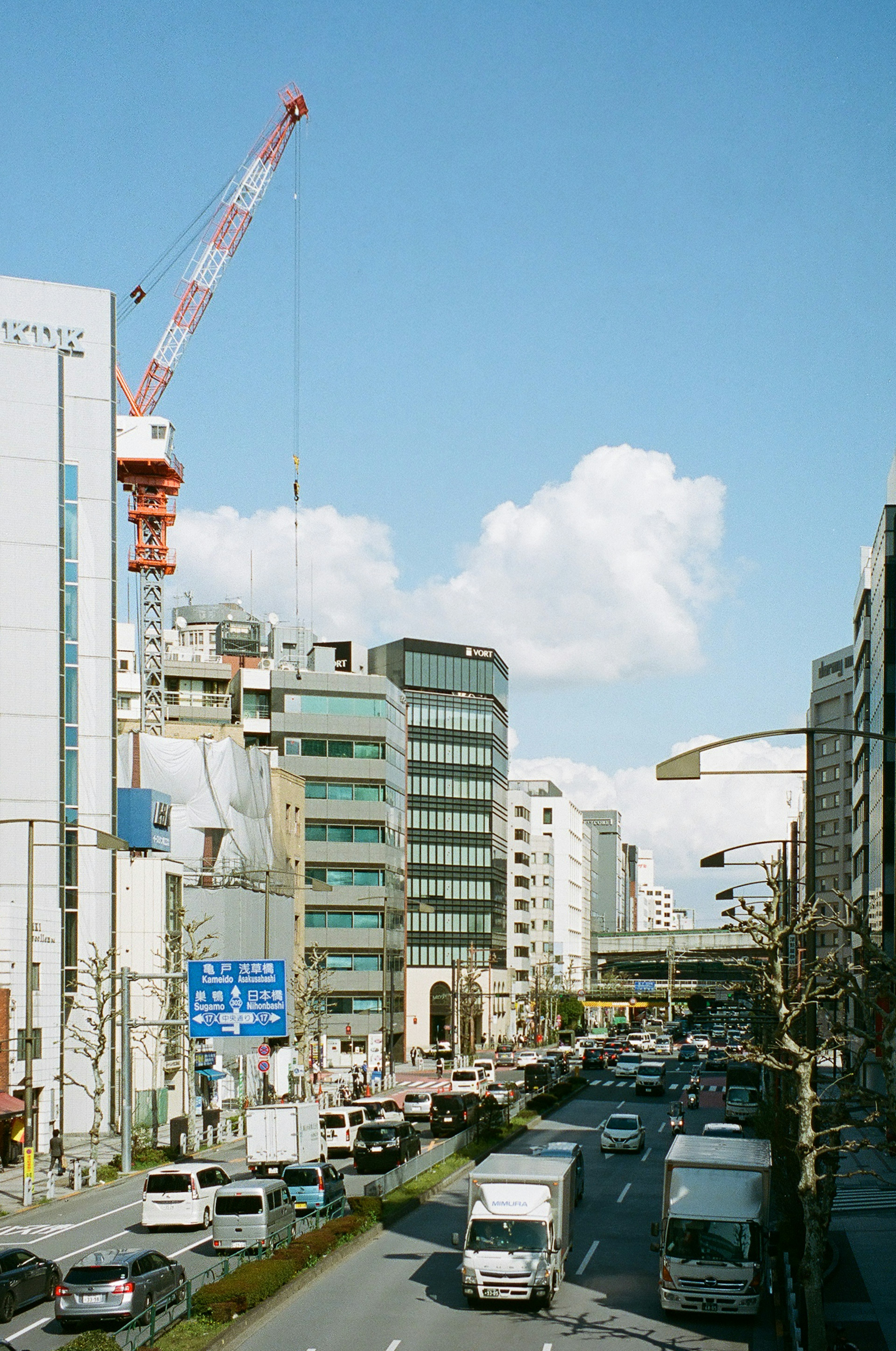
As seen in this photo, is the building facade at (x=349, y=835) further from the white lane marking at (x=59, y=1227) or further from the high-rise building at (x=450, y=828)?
the white lane marking at (x=59, y=1227)

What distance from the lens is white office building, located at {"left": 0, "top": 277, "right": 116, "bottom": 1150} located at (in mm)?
74812

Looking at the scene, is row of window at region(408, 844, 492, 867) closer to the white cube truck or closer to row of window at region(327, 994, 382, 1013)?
row of window at region(327, 994, 382, 1013)

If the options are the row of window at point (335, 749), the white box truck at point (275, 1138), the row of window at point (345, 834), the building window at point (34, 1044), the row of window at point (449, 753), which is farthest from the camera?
the row of window at point (449, 753)

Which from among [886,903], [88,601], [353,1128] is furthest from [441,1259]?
[88,601]

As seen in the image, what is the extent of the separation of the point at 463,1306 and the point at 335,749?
341ft

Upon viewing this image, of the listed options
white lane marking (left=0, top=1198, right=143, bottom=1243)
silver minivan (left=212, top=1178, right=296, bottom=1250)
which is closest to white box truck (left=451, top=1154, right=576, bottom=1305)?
silver minivan (left=212, top=1178, right=296, bottom=1250)

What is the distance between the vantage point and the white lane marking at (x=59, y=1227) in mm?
41344

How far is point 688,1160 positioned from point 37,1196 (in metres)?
27.6

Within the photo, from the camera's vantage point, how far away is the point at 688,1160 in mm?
31094

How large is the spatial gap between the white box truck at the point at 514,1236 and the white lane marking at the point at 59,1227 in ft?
48.9

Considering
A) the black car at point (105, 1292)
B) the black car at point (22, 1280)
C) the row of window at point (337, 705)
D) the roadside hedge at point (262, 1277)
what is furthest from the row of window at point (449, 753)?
the black car at point (105, 1292)

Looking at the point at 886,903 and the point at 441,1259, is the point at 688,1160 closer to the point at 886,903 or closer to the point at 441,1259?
the point at 441,1259

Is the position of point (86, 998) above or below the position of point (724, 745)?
below

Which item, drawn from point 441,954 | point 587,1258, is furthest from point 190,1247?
point 441,954
